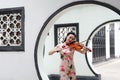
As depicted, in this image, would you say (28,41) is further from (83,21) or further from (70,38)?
(83,21)

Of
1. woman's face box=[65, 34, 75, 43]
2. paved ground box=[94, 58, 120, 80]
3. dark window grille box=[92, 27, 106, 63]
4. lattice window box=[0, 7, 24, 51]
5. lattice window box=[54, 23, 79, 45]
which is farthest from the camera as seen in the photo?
dark window grille box=[92, 27, 106, 63]

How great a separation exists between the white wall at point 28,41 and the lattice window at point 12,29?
10 centimetres

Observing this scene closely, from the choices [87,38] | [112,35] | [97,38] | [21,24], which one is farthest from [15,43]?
[112,35]

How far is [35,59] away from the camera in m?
4.92

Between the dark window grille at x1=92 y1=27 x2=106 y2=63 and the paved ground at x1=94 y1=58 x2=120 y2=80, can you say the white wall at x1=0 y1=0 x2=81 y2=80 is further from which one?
Answer: the dark window grille at x1=92 y1=27 x2=106 y2=63

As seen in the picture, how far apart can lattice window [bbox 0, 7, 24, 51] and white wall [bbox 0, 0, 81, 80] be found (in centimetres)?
10

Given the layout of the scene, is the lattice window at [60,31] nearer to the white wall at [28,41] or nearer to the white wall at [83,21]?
the white wall at [83,21]

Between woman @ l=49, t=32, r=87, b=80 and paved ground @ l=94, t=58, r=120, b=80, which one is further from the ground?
woman @ l=49, t=32, r=87, b=80

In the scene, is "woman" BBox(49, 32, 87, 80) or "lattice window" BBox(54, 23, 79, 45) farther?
"lattice window" BBox(54, 23, 79, 45)

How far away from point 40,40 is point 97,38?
9963 mm

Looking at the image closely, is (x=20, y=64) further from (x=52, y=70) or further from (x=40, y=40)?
(x=52, y=70)

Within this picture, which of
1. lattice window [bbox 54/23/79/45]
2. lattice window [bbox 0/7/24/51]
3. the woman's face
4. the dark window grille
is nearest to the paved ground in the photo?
the dark window grille

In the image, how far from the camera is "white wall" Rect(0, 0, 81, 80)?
496 centimetres

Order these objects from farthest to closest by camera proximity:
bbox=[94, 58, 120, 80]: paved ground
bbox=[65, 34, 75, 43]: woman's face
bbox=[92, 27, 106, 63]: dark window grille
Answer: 1. bbox=[92, 27, 106, 63]: dark window grille
2. bbox=[94, 58, 120, 80]: paved ground
3. bbox=[65, 34, 75, 43]: woman's face
